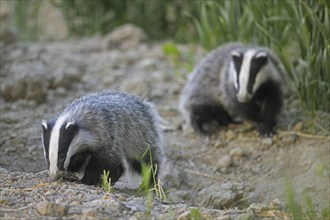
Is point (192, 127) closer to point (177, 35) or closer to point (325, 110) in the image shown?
point (325, 110)

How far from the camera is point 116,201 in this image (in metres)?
3.59

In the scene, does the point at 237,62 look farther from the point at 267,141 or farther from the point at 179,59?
the point at 179,59

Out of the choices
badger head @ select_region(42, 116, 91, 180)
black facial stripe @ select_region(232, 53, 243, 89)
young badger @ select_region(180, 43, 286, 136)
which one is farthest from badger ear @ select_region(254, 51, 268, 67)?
badger head @ select_region(42, 116, 91, 180)

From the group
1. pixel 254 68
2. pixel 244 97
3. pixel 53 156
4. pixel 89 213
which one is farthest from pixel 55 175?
pixel 254 68

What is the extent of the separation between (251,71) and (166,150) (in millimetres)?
972

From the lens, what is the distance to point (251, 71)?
608cm

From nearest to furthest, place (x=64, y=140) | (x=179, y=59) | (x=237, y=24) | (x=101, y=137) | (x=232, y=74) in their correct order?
(x=64, y=140) → (x=101, y=137) → (x=232, y=74) → (x=237, y=24) → (x=179, y=59)

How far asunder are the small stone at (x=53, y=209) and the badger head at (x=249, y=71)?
2957mm

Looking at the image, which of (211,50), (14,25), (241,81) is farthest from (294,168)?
(14,25)

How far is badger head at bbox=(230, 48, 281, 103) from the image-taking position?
6.06 metres

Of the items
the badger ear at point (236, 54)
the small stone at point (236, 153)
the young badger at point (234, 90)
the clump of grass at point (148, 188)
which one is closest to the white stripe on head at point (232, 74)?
the young badger at point (234, 90)

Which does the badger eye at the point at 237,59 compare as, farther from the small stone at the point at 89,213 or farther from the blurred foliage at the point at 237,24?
the small stone at the point at 89,213

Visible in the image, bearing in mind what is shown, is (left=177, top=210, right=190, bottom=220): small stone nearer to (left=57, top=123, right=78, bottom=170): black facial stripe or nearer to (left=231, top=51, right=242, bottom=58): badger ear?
(left=57, top=123, right=78, bottom=170): black facial stripe

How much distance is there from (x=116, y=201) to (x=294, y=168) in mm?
2296
